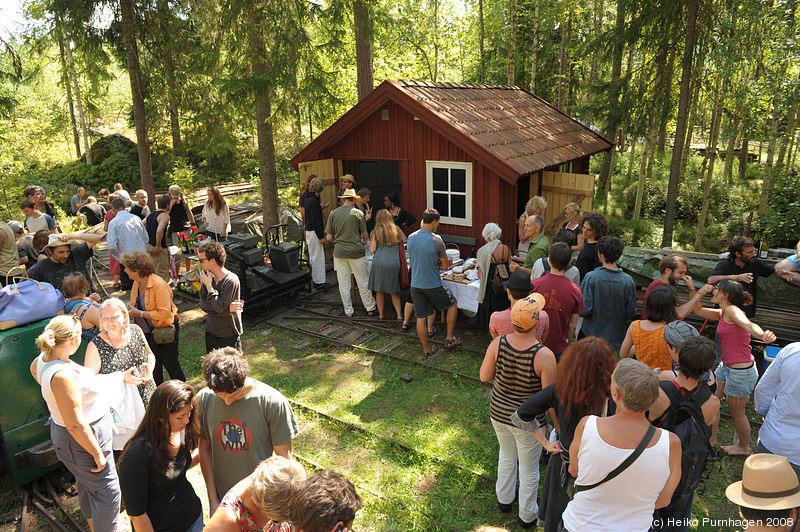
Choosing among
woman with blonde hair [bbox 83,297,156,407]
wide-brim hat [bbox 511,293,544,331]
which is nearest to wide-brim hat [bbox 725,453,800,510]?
wide-brim hat [bbox 511,293,544,331]

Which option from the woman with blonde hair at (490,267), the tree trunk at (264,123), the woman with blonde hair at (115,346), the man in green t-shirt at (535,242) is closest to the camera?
the woman with blonde hair at (115,346)

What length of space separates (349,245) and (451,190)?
2524mm

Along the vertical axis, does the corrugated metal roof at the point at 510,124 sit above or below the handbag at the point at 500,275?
above

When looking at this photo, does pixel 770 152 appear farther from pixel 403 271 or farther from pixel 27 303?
pixel 27 303

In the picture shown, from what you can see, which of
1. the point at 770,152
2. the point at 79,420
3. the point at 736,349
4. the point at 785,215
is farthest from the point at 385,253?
the point at 770,152

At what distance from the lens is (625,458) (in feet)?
9.04

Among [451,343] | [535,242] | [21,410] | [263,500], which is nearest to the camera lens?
[263,500]

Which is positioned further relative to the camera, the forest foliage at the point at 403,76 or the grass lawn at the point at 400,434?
the forest foliage at the point at 403,76

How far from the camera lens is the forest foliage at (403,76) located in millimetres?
11000

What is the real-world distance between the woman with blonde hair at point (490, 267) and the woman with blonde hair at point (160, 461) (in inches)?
175

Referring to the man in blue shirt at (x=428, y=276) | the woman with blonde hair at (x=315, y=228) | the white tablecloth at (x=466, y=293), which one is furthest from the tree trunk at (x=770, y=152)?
the woman with blonde hair at (x=315, y=228)

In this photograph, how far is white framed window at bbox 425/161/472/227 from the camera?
31.6 ft

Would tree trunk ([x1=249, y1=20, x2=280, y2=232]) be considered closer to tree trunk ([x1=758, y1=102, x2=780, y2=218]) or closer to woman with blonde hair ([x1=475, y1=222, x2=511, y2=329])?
woman with blonde hair ([x1=475, y1=222, x2=511, y2=329])

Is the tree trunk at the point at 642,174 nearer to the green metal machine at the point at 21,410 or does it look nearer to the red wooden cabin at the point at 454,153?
the red wooden cabin at the point at 454,153
